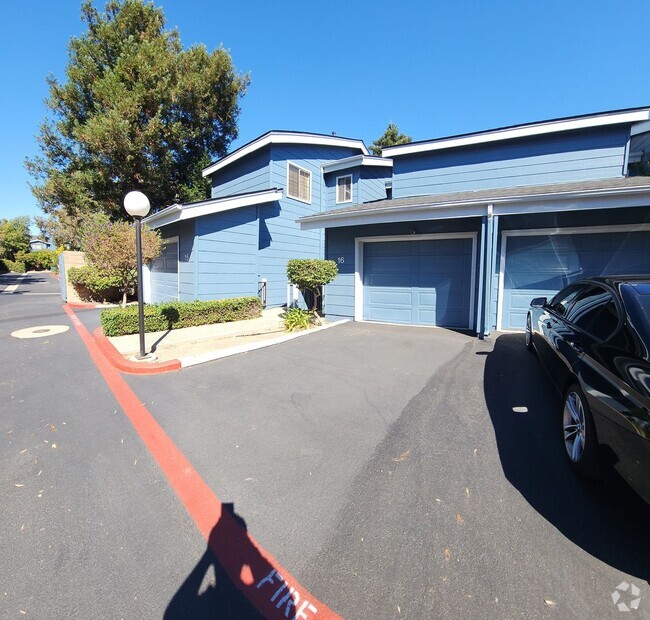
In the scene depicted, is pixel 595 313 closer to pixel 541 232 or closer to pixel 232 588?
pixel 232 588

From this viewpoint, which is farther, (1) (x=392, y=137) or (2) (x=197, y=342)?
(1) (x=392, y=137)

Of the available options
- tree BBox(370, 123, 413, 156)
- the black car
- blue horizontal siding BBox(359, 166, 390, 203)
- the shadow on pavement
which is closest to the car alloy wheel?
the black car

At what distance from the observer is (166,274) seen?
12164 mm

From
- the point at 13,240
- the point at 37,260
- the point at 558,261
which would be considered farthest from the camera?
the point at 37,260

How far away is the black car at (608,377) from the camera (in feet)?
6.27

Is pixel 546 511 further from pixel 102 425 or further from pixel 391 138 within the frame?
pixel 391 138

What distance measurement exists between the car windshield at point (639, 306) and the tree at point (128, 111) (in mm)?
17398

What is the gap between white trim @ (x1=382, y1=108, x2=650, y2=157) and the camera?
7.94m

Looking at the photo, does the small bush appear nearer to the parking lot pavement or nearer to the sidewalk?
the sidewalk

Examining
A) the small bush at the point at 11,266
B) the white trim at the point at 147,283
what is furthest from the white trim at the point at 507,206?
the small bush at the point at 11,266

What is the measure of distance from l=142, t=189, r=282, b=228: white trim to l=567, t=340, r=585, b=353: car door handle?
8.89 meters

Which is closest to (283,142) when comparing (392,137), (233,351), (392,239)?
(392,239)

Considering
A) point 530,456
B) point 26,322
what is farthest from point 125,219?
point 530,456

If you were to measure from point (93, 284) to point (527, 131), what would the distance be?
16165 millimetres
